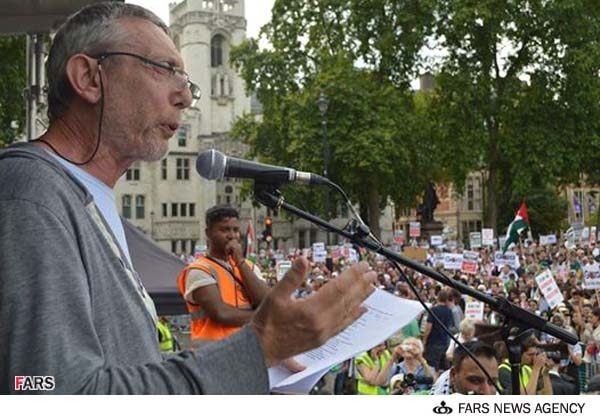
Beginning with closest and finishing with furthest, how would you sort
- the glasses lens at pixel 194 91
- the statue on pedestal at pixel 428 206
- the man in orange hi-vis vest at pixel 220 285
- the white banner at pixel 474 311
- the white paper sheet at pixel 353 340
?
the white paper sheet at pixel 353 340 → the glasses lens at pixel 194 91 → the man in orange hi-vis vest at pixel 220 285 → the white banner at pixel 474 311 → the statue on pedestal at pixel 428 206

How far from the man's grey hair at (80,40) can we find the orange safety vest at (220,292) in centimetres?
197

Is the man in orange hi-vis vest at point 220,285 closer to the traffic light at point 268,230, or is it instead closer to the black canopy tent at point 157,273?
the black canopy tent at point 157,273

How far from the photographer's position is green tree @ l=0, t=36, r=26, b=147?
18297 mm

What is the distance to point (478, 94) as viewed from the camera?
98.0 feet

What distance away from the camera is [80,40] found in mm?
1594

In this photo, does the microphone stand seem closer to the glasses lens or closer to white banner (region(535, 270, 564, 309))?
the glasses lens

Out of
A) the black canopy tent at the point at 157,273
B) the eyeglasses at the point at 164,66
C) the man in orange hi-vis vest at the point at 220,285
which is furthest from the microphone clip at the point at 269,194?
the black canopy tent at the point at 157,273

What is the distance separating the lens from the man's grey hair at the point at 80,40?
5.19 feet

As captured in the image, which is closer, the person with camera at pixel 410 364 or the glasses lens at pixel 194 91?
the glasses lens at pixel 194 91

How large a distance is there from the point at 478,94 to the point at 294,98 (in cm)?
651

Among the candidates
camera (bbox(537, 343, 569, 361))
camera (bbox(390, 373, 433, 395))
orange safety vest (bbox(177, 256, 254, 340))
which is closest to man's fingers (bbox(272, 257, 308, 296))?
orange safety vest (bbox(177, 256, 254, 340))

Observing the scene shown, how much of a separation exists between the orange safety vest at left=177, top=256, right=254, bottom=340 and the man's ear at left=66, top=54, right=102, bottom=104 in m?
2.00

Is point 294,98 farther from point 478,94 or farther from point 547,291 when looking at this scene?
point 547,291
